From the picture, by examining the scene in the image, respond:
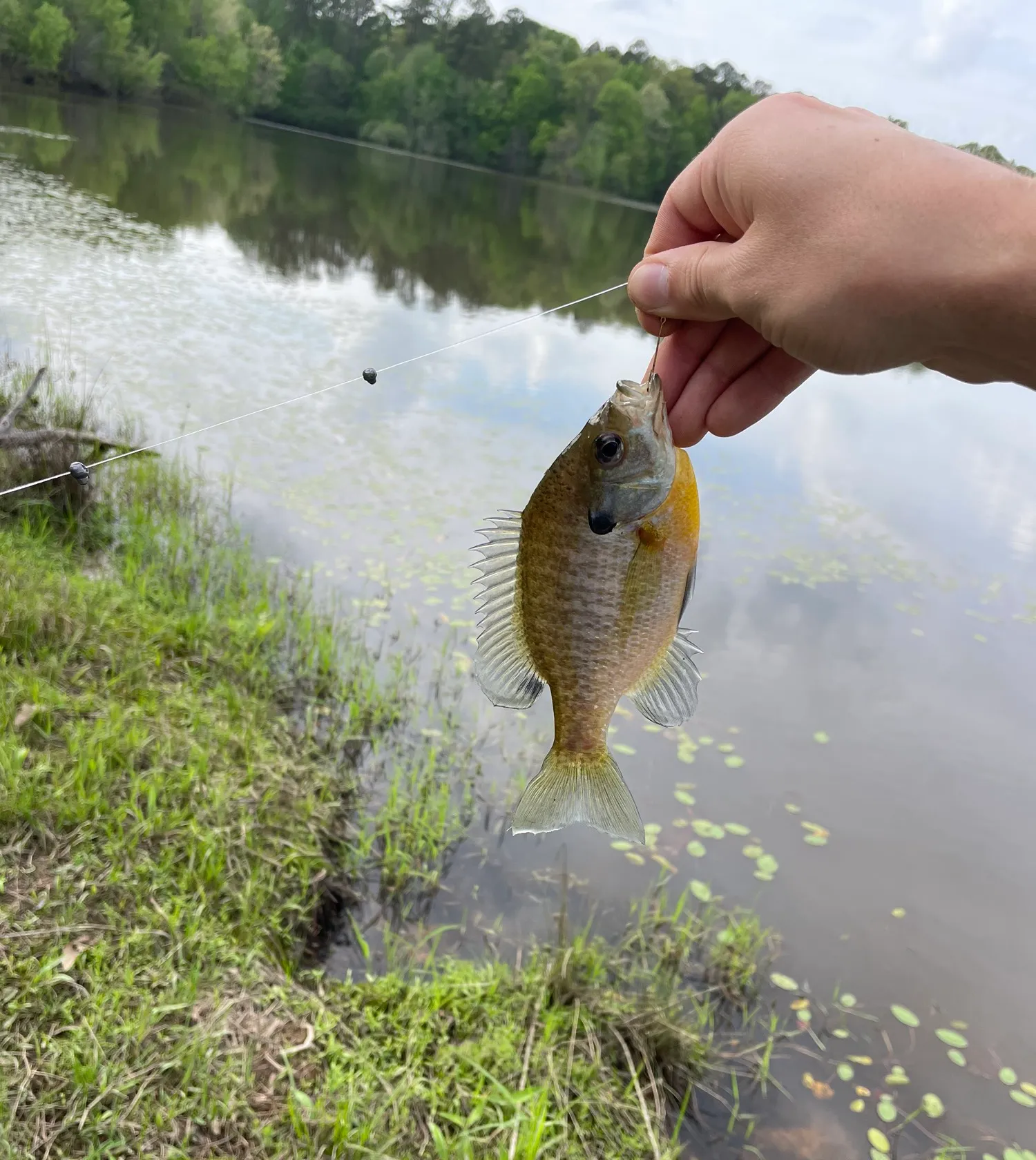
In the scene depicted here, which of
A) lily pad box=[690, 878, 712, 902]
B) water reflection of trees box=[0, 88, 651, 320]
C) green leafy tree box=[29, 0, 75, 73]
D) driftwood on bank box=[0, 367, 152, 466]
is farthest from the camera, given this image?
green leafy tree box=[29, 0, 75, 73]

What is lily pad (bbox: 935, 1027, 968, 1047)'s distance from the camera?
4340 millimetres

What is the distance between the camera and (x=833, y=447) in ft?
42.2

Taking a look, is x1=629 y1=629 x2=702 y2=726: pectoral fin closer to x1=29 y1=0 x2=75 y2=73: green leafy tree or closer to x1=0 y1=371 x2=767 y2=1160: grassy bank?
x1=0 y1=371 x2=767 y2=1160: grassy bank

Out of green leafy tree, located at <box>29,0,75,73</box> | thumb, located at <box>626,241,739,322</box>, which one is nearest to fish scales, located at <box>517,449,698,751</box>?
thumb, located at <box>626,241,739,322</box>

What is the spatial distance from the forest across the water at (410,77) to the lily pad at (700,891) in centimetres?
2852

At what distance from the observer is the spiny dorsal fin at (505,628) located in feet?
5.78

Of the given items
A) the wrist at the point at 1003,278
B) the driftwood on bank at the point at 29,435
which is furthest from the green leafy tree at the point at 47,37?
the wrist at the point at 1003,278

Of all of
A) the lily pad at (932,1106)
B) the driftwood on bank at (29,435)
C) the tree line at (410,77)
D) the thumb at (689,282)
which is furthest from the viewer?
the tree line at (410,77)

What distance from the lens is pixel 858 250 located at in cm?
139

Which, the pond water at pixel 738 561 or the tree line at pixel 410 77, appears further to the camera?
the tree line at pixel 410 77

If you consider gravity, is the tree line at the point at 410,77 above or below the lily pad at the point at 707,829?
above

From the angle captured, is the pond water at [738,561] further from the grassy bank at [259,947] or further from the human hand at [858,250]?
the human hand at [858,250]

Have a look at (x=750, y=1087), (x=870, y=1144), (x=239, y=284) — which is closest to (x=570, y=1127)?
(x=750, y=1087)

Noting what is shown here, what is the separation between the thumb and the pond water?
3342 millimetres
